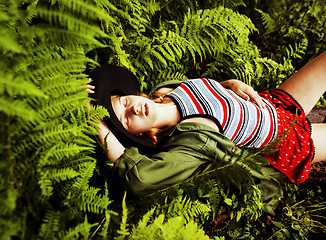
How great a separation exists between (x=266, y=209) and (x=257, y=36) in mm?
3305

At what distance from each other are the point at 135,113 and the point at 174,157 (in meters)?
0.50

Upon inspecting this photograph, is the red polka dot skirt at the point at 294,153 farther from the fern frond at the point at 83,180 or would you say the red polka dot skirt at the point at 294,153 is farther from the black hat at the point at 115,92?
the fern frond at the point at 83,180

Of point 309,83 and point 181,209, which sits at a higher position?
point 309,83

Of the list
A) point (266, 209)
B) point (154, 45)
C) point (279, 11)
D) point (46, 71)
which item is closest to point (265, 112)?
point (266, 209)

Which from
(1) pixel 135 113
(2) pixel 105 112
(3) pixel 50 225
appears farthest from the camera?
(1) pixel 135 113

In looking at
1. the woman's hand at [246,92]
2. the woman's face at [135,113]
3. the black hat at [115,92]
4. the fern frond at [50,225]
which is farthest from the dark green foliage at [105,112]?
the woman's hand at [246,92]

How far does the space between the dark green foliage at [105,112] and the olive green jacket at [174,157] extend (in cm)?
10

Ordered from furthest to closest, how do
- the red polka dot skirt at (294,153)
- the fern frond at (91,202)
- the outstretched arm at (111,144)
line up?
the red polka dot skirt at (294,153) → the outstretched arm at (111,144) → the fern frond at (91,202)

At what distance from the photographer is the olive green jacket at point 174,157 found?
1.23 m

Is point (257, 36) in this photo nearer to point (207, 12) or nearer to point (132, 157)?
point (207, 12)

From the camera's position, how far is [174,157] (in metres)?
1.40

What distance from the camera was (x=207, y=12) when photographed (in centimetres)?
243

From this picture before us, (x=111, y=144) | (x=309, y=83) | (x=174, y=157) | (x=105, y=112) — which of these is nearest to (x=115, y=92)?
(x=111, y=144)

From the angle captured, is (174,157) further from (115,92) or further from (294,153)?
(294,153)
